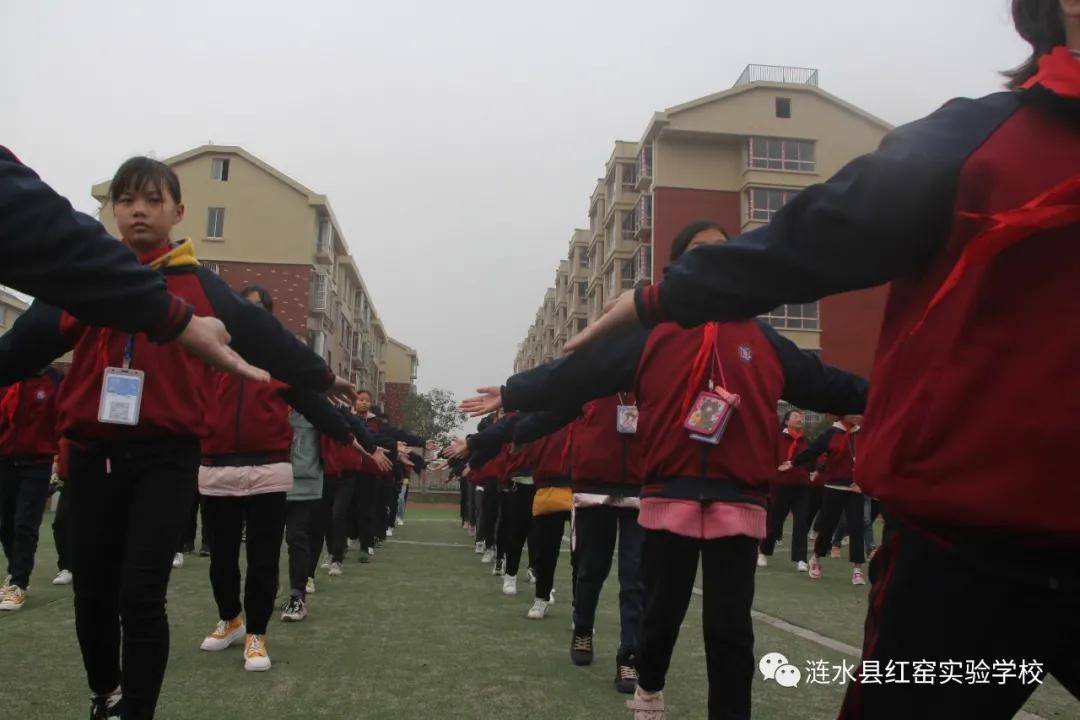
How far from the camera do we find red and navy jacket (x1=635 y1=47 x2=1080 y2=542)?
138cm

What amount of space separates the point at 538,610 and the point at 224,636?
2.66 meters

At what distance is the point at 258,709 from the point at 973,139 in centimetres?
388

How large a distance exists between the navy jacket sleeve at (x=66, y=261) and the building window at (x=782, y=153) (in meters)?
40.5

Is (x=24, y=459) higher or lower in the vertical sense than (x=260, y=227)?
lower

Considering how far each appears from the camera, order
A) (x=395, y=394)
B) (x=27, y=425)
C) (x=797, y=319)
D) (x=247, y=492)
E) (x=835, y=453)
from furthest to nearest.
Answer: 1. (x=395, y=394)
2. (x=797, y=319)
3. (x=835, y=453)
4. (x=27, y=425)
5. (x=247, y=492)

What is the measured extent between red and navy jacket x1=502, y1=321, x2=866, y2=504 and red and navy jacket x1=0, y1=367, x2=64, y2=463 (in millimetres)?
5270

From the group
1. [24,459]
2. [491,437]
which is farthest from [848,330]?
[24,459]

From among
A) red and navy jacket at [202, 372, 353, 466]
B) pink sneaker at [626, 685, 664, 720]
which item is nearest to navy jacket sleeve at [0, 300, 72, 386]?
red and navy jacket at [202, 372, 353, 466]

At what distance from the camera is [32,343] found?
3.52m

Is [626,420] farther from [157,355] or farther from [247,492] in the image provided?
[157,355]

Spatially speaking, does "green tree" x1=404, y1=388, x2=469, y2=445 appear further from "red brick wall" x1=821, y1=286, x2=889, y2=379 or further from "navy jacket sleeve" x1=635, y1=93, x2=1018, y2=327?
"navy jacket sleeve" x1=635, y1=93, x2=1018, y2=327

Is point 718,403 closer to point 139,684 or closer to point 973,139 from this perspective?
point 973,139

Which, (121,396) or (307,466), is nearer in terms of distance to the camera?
(121,396)

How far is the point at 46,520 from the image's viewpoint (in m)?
17.9
